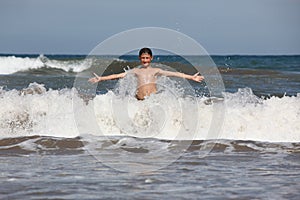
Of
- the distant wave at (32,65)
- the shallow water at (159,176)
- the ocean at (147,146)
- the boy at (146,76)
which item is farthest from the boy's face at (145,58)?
the distant wave at (32,65)

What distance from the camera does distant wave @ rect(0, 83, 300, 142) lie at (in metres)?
9.33

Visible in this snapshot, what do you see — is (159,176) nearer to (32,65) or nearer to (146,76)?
(146,76)

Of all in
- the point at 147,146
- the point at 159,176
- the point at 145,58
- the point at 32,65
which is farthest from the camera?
the point at 32,65

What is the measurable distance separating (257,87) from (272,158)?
34.9 feet

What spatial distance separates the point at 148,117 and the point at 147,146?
1.95 meters

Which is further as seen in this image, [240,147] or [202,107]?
[202,107]

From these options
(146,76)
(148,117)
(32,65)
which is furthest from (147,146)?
(32,65)

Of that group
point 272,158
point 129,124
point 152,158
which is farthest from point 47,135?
point 272,158

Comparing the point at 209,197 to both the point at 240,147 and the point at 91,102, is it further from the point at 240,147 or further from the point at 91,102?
the point at 91,102

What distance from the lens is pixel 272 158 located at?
7.20m

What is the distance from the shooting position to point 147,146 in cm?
807

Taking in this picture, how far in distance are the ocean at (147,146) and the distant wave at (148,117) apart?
2 cm

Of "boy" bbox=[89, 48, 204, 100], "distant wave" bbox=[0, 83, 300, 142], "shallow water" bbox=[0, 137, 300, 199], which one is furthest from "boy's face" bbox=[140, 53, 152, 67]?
"shallow water" bbox=[0, 137, 300, 199]

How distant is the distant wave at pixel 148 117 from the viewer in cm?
933
